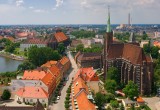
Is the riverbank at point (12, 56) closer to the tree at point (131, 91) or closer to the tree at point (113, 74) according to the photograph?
the tree at point (113, 74)

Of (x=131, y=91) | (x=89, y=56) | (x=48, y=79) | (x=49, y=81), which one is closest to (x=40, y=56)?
(x=89, y=56)

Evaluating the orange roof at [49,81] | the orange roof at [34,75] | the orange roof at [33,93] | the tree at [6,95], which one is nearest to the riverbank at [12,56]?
the orange roof at [34,75]

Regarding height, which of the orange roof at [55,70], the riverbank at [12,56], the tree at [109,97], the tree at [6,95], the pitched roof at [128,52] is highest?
the pitched roof at [128,52]

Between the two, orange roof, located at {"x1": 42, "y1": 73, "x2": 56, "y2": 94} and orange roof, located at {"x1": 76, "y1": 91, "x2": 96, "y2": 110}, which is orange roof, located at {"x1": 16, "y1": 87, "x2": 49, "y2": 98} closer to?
orange roof, located at {"x1": 42, "y1": 73, "x2": 56, "y2": 94}

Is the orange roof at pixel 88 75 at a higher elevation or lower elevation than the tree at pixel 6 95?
higher

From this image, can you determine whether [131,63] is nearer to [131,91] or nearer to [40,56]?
[131,91]

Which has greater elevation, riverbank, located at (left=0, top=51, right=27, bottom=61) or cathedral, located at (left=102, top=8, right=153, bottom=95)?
cathedral, located at (left=102, top=8, right=153, bottom=95)

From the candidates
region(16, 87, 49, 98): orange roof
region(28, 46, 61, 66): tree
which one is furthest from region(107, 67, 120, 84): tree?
region(28, 46, 61, 66): tree
